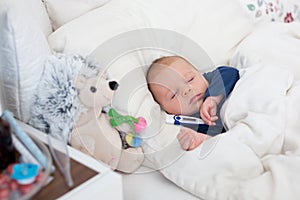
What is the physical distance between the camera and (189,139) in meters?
0.95

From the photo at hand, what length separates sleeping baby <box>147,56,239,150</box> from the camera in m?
1.11

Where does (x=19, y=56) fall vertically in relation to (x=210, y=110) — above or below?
above

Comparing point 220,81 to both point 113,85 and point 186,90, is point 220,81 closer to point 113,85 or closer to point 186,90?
point 186,90

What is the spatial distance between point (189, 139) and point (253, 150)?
155 millimetres

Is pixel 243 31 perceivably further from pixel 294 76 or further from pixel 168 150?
pixel 168 150

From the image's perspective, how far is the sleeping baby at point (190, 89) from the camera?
111 centimetres

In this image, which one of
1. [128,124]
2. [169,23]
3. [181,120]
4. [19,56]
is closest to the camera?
[19,56]

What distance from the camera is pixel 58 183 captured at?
665mm

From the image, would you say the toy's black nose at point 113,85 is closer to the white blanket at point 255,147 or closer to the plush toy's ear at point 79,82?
the plush toy's ear at point 79,82

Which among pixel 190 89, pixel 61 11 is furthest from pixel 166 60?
pixel 61 11

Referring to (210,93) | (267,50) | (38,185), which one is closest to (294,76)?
(267,50)

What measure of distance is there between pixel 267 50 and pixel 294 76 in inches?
5.6

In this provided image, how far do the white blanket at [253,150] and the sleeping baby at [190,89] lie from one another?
0.18 feet

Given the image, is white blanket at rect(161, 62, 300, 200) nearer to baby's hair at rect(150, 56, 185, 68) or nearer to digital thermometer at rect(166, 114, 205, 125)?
digital thermometer at rect(166, 114, 205, 125)
